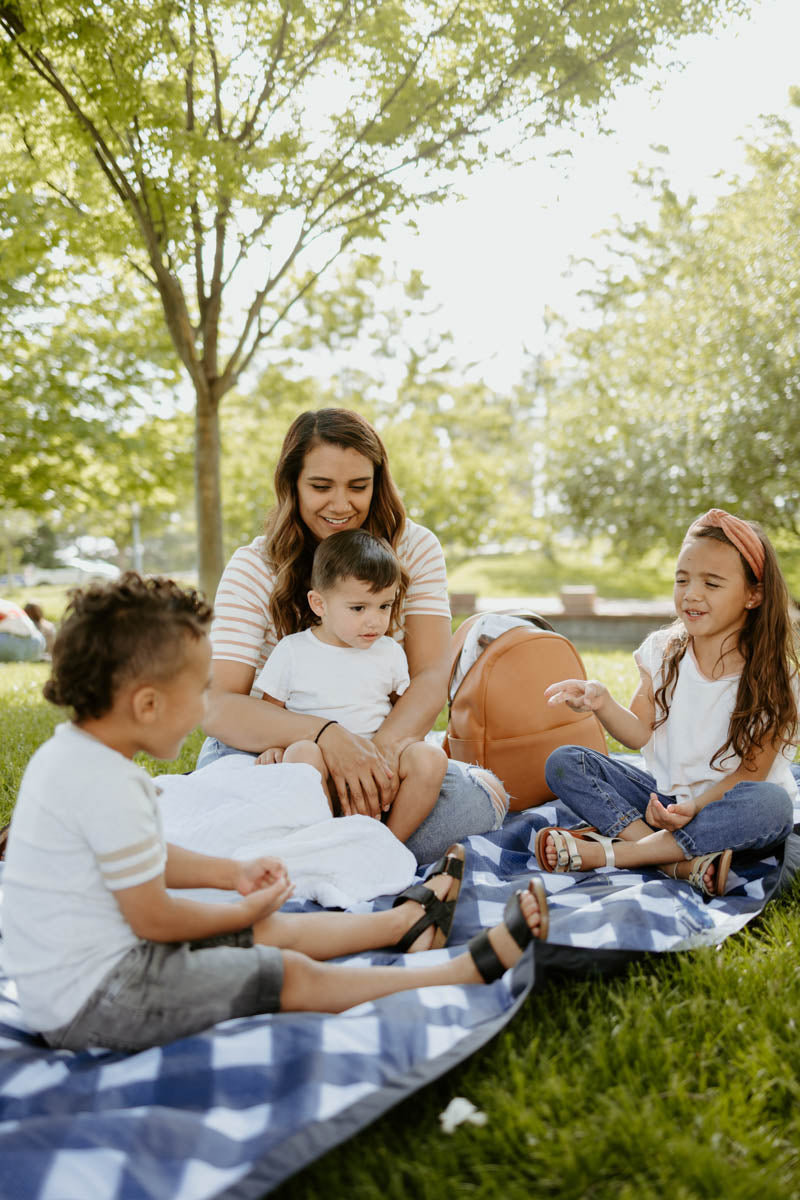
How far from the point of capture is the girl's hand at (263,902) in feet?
6.61

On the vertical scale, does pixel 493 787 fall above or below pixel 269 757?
below

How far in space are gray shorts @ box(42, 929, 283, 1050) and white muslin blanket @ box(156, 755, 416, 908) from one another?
620mm

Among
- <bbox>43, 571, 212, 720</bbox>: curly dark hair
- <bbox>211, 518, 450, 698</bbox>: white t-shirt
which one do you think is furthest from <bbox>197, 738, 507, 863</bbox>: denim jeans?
<bbox>43, 571, 212, 720</bbox>: curly dark hair

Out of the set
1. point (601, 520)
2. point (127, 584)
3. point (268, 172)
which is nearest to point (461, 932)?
point (127, 584)

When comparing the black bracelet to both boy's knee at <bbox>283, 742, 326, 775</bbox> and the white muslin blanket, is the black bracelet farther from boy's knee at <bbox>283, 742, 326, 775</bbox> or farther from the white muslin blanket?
the white muslin blanket

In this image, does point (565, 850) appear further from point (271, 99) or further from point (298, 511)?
point (271, 99)

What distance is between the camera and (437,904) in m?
2.46

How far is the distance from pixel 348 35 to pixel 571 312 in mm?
13058

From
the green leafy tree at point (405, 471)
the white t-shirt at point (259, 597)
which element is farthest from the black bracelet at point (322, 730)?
the green leafy tree at point (405, 471)

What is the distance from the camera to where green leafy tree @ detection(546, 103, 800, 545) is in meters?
11.6

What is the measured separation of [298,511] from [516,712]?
115 centimetres

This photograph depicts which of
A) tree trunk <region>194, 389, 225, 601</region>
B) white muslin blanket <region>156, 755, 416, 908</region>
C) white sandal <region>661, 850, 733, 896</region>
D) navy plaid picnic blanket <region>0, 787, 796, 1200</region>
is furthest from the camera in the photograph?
tree trunk <region>194, 389, 225, 601</region>

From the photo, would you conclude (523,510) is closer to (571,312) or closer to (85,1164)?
(571,312)

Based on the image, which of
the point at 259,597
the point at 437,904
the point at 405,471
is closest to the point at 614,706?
the point at 437,904
